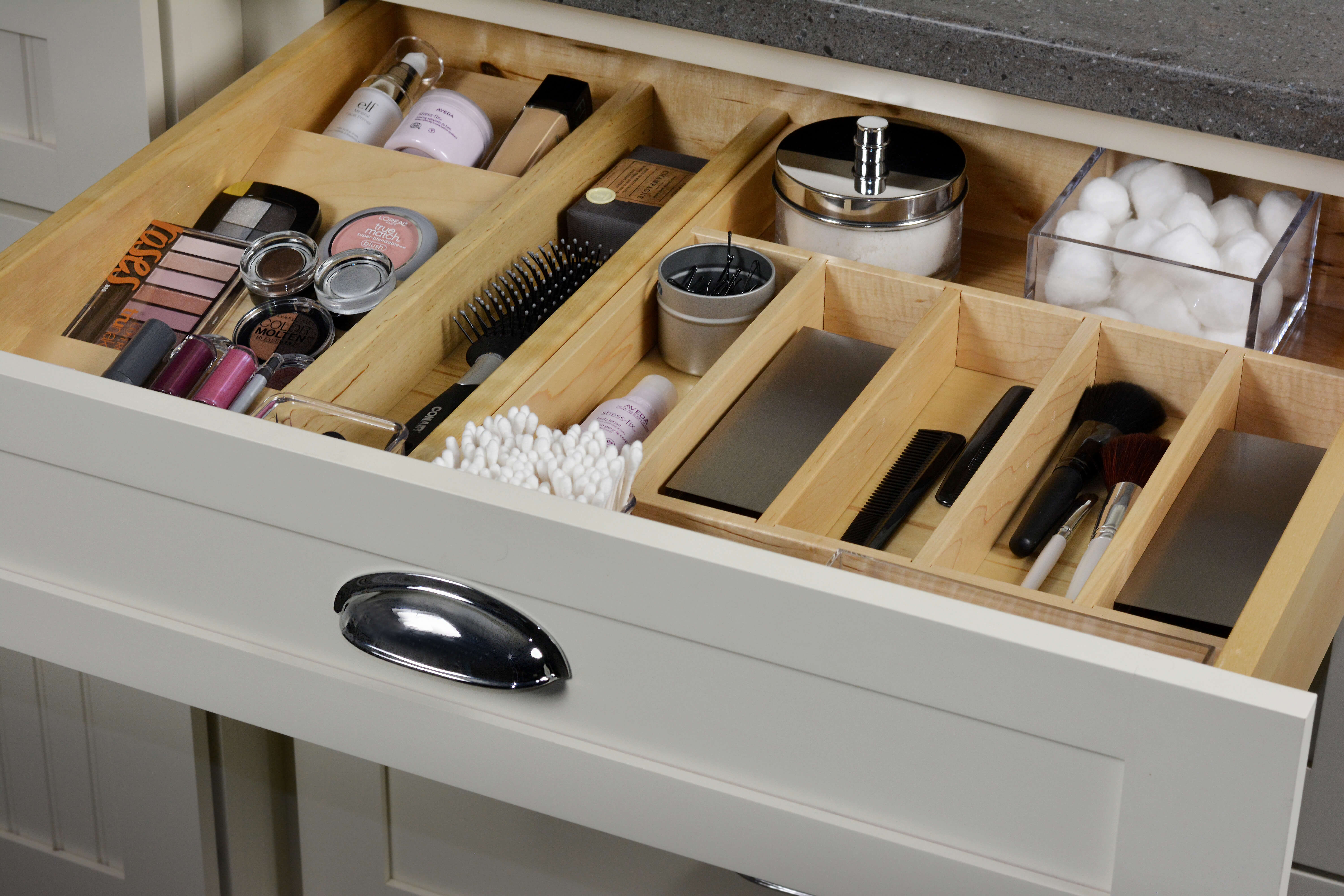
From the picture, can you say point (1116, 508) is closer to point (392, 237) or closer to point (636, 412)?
point (636, 412)

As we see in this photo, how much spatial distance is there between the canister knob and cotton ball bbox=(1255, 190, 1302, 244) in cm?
24

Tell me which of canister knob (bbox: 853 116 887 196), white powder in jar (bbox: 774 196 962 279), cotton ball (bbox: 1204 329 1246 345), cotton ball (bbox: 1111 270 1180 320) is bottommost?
cotton ball (bbox: 1204 329 1246 345)

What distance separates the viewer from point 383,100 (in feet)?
3.55

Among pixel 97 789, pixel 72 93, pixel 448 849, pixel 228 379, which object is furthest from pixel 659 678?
pixel 97 789

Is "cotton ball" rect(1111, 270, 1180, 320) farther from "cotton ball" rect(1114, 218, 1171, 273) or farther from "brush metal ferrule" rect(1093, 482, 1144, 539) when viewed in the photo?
"brush metal ferrule" rect(1093, 482, 1144, 539)

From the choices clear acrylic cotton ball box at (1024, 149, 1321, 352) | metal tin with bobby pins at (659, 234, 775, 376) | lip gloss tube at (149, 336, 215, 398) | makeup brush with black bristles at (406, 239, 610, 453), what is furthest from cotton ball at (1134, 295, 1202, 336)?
lip gloss tube at (149, 336, 215, 398)

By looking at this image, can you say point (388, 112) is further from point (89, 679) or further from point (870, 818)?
point (870, 818)

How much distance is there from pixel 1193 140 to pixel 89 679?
3.24 feet

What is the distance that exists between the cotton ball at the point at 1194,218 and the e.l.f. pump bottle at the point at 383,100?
1.88 ft

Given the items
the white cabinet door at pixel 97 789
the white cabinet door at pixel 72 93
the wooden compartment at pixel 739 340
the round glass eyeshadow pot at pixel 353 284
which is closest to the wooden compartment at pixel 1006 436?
the wooden compartment at pixel 739 340

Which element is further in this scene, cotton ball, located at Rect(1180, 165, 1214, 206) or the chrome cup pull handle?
cotton ball, located at Rect(1180, 165, 1214, 206)

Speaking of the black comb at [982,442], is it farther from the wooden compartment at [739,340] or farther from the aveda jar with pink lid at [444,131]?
the aveda jar with pink lid at [444,131]

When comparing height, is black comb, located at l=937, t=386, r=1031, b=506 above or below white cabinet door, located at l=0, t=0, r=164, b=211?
below

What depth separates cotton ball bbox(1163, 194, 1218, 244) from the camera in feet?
2.92
